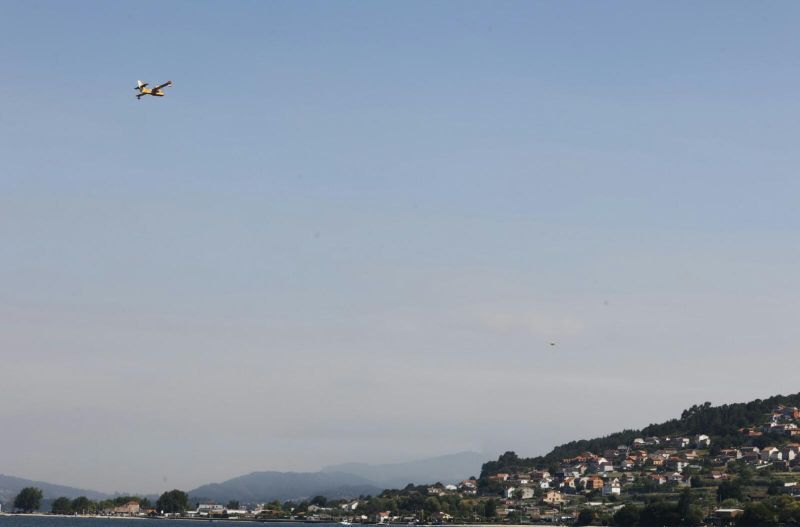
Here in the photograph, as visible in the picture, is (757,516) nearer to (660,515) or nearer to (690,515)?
(690,515)

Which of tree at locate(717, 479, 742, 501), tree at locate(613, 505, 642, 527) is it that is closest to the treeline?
tree at locate(613, 505, 642, 527)

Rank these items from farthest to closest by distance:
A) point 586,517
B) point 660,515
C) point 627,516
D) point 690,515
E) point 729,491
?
1. point 729,491
2. point 586,517
3. point 627,516
4. point 660,515
5. point 690,515

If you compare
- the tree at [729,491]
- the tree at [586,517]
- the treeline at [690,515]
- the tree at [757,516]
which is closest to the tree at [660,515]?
the treeline at [690,515]

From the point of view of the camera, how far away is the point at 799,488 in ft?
630

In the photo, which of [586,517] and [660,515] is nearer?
[660,515]

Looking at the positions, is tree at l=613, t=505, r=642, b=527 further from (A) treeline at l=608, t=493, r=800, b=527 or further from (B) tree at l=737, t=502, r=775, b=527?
(B) tree at l=737, t=502, r=775, b=527

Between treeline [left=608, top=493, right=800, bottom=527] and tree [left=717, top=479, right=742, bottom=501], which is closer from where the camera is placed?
treeline [left=608, top=493, right=800, bottom=527]

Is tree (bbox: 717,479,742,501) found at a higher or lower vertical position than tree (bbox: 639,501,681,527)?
higher

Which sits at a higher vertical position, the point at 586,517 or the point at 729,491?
the point at 729,491

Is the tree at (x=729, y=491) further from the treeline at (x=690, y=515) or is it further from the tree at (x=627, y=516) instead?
the tree at (x=627, y=516)

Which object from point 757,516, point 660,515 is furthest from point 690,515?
point 757,516

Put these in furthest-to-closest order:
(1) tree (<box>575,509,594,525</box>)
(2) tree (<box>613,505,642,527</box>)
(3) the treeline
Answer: (1) tree (<box>575,509,594,525</box>) < (2) tree (<box>613,505,642,527</box>) < (3) the treeline

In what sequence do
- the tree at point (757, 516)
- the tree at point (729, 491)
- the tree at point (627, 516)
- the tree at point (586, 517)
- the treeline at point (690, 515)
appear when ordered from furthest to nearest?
the tree at point (729, 491) < the tree at point (586, 517) < the tree at point (627, 516) < the tree at point (757, 516) < the treeline at point (690, 515)


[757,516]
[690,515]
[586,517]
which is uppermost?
[586,517]
